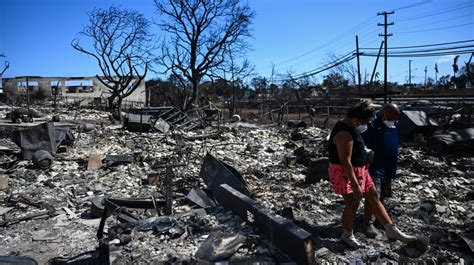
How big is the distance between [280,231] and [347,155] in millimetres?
940

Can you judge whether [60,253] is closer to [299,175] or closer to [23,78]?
[299,175]

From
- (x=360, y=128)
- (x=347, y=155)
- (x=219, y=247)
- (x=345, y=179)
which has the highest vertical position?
(x=360, y=128)

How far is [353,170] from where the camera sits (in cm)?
344

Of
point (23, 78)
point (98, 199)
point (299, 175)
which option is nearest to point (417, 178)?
point (299, 175)

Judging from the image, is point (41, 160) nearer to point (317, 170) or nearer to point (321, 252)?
point (317, 170)

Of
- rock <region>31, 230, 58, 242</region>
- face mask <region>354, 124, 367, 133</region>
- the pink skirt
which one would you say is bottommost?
rock <region>31, 230, 58, 242</region>

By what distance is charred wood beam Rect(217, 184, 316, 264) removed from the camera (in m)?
2.95

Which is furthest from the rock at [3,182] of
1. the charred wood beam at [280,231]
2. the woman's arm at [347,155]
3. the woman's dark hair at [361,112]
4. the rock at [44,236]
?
the woman's dark hair at [361,112]

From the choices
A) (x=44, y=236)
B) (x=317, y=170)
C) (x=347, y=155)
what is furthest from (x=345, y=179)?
(x=44, y=236)

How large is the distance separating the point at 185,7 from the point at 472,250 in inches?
1088

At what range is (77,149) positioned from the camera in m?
10.6

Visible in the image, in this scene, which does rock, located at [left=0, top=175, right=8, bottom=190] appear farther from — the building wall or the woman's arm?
the building wall

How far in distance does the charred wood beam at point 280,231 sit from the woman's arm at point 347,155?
0.67 m

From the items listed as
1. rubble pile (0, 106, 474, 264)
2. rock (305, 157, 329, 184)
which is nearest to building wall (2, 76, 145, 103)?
rubble pile (0, 106, 474, 264)
